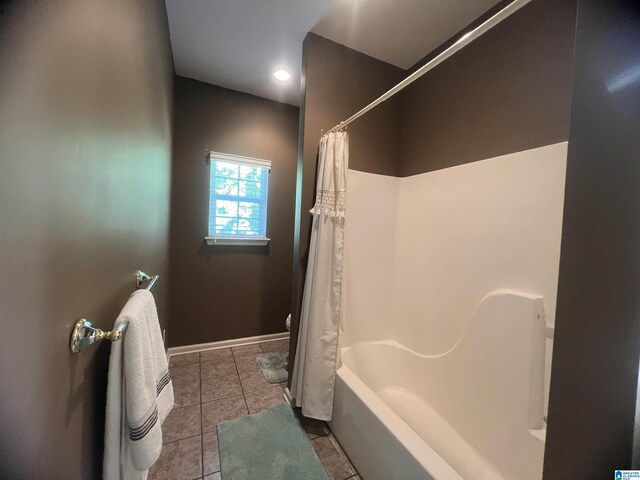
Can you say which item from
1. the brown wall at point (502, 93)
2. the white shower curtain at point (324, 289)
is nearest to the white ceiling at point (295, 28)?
the brown wall at point (502, 93)

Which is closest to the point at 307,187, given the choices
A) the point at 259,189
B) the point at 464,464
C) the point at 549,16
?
the point at 259,189

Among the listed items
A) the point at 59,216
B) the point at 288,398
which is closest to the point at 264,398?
the point at 288,398

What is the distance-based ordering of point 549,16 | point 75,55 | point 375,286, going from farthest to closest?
point 375,286
point 549,16
point 75,55

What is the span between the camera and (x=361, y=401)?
51.2 inches

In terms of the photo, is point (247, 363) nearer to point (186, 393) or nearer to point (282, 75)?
point (186, 393)

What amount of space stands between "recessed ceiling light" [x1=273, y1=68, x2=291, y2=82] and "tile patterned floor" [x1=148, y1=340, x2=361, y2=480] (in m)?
2.74

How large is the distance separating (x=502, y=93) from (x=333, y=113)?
105 cm

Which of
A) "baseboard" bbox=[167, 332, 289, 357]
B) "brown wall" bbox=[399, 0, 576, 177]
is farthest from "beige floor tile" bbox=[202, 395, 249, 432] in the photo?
"brown wall" bbox=[399, 0, 576, 177]

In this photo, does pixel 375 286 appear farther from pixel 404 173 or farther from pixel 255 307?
pixel 255 307

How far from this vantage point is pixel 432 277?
176cm

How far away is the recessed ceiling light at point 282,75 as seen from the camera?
7.18 ft

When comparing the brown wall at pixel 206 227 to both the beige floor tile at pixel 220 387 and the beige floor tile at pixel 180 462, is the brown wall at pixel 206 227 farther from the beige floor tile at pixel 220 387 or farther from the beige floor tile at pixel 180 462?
the beige floor tile at pixel 180 462

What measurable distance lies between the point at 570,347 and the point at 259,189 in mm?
2609

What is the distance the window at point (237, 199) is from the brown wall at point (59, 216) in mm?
1625
